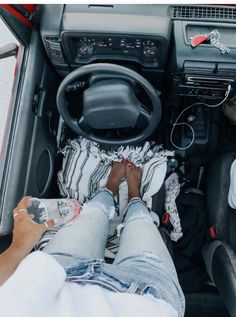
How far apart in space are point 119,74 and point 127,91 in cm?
6

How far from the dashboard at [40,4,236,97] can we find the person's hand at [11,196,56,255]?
0.50 meters

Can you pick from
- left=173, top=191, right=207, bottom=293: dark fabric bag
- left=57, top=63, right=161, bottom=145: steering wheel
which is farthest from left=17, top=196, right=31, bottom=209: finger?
left=173, top=191, right=207, bottom=293: dark fabric bag

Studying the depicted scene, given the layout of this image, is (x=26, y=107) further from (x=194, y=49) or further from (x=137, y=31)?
(x=194, y=49)

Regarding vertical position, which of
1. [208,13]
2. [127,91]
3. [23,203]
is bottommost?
[23,203]

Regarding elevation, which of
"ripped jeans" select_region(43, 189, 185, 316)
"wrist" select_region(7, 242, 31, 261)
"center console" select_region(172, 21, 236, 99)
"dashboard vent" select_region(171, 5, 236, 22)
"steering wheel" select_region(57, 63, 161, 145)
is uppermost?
"dashboard vent" select_region(171, 5, 236, 22)

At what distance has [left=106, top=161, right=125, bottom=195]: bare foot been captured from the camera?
4.34ft

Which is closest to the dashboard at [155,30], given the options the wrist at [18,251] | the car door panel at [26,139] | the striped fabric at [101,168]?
the car door panel at [26,139]

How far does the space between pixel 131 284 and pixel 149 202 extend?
55 centimetres

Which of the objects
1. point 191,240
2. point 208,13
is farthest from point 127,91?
point 191,240

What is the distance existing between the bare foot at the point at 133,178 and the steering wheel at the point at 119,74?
0.49 feet

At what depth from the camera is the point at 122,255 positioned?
0.94m

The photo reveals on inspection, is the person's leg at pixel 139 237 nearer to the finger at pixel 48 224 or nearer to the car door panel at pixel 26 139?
the finger at pixel 48 224

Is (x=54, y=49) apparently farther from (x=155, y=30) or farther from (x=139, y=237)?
(x=139, y=237)

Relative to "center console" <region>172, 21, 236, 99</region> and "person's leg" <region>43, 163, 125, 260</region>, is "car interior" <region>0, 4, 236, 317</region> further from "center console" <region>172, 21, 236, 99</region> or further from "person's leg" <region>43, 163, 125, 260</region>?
"person's leg" <region>43, 163, 125, 260</region>
